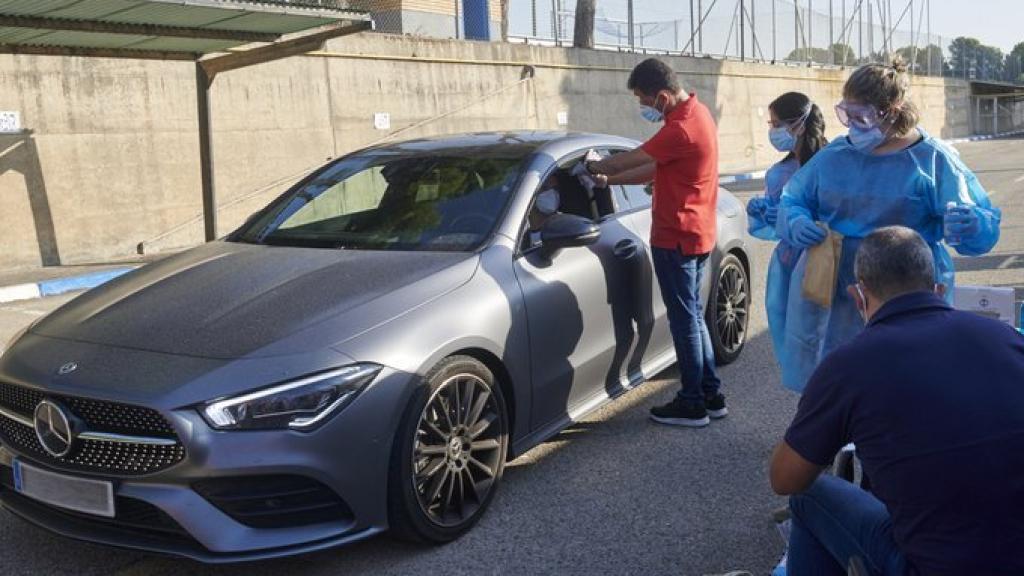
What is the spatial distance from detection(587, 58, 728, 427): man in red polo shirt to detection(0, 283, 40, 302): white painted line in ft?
25.5

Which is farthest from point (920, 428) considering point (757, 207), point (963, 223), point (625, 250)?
point (625, 250)

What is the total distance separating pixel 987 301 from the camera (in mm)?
3996

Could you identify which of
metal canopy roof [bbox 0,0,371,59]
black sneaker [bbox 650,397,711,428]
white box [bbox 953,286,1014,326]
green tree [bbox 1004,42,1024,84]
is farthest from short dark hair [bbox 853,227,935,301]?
green tree [bbox 1004,42,1024,84]

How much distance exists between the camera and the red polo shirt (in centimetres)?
464

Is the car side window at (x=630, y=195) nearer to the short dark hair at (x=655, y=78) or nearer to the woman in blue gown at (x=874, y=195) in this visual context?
the short dark hair at (x=655, y=78)

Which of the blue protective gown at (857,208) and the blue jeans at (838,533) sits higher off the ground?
the blue protective gown at (857,208)

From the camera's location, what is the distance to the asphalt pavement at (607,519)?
3504 mm

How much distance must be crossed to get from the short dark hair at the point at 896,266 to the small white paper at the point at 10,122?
38.8ft

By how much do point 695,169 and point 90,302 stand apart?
278 centimetres

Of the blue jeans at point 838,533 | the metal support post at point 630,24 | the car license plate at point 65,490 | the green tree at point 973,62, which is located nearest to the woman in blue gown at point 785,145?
the blue jeans at point 838,533

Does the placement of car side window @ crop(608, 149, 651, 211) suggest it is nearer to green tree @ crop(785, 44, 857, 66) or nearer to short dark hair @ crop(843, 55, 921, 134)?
short dark hair @ crop(843, 55, 921, 134)

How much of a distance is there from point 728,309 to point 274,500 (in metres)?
3.50

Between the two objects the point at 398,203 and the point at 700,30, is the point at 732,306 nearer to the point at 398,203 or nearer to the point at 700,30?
the point at 398,203

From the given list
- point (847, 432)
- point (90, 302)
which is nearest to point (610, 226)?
point (90, 302)
